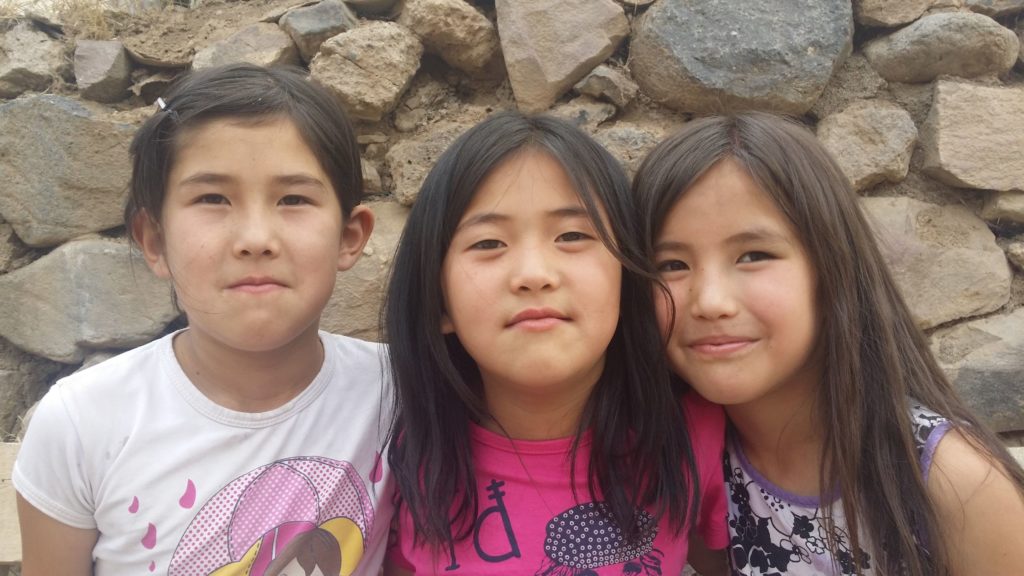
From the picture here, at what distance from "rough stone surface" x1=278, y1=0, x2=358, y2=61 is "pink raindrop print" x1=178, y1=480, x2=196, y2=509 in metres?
1.34

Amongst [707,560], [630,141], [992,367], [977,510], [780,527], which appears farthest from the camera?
[630,141]

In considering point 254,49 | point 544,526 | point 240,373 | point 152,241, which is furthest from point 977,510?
point 254,49

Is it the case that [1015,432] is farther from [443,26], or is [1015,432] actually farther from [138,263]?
[138,263]

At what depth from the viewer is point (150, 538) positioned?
4.09 feet

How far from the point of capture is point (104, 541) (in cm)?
128

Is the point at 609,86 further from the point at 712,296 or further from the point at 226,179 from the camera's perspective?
the point at 226,179

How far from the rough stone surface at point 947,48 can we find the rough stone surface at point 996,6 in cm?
9

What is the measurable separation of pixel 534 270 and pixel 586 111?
1013mm

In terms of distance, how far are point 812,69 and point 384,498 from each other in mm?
1584

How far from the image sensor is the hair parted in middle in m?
1.25

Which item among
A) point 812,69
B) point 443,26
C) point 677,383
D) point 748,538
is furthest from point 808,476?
point 443,26

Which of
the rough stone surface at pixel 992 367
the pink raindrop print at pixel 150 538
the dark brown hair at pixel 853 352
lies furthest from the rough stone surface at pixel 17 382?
the rough stone surface at pixel 992 367

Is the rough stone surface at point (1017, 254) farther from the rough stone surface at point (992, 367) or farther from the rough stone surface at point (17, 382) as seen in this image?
the rough stone surface at point (17, 382)

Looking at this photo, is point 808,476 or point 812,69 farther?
point 812,69
